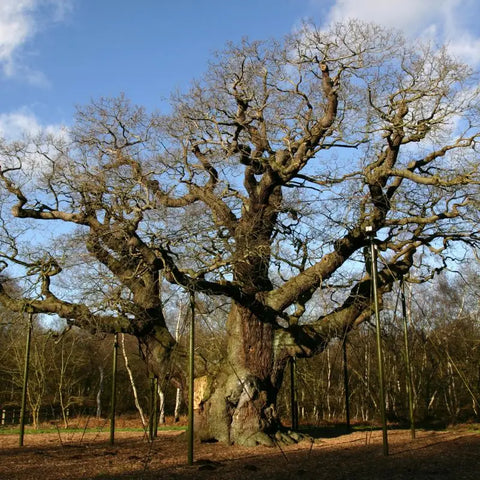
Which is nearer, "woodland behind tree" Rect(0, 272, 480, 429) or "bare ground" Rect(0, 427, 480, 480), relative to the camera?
"bare ground" Rect(0, 427, 480, 480)

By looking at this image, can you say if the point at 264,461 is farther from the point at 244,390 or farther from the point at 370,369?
the point at 370,369

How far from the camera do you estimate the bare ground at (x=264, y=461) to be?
7598 millimetres

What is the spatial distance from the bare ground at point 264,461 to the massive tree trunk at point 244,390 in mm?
396

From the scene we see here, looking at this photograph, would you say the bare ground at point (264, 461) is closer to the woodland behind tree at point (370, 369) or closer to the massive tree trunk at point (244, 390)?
the massive tree trunk at point (244, 390)

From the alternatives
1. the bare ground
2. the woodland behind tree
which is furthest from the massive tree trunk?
the woodland behind tree

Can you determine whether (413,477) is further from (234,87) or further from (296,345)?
(234,87)

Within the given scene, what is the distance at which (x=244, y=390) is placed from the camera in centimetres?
1080

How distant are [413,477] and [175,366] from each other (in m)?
5.96

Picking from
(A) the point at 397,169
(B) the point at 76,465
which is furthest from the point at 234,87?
(B) the point at 76,465

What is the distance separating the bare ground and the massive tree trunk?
396mm

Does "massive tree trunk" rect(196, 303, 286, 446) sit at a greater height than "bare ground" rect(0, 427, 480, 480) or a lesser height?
greater

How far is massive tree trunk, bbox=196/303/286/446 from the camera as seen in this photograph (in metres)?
10.7

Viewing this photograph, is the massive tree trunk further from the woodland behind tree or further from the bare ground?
the woodland behind tree

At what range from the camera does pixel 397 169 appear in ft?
36.3
